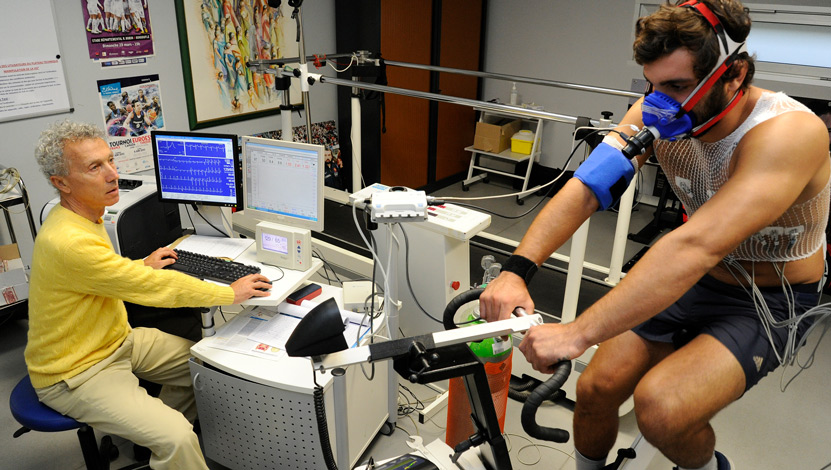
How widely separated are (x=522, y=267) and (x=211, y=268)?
1398 mm

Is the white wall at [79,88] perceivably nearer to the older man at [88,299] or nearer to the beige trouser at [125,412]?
the older man at [88,299]

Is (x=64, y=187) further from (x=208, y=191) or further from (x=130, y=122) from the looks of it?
(x=130, y=122)

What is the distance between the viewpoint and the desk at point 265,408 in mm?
1973

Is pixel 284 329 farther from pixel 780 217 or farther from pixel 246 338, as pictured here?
pixel 780 217

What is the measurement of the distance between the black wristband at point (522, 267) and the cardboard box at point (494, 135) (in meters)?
3.86

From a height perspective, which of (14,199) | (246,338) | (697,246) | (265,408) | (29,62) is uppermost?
(29,62)

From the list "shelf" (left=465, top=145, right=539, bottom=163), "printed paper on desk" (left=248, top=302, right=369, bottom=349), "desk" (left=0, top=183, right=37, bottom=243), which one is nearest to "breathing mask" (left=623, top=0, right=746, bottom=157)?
"printed paper on desk" (left=248, top=302, right=369, bottom=349)

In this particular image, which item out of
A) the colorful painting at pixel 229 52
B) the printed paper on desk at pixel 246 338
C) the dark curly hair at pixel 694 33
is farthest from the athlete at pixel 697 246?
the colorful painting at pixel 229 52

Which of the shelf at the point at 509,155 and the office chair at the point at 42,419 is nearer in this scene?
the office chair at the point at 42,419

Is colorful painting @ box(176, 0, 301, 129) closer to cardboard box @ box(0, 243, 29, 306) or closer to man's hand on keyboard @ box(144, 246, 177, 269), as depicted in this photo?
cardboard box @ box(0, 243, 29, 306)

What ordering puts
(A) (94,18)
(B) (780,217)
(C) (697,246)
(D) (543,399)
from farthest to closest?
(A) (94,18), (B) (780,217), (C) (697,246), (D) (543,399)

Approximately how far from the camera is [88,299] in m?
1.96

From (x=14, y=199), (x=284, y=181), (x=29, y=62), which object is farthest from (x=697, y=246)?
(x=29, y=62)

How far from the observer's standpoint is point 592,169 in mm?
1393
